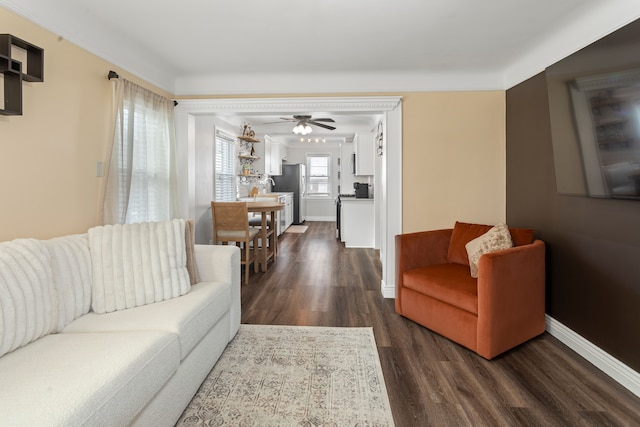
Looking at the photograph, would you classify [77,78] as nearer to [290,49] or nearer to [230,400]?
[290,49]

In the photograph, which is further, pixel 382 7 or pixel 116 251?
pixel 382 7

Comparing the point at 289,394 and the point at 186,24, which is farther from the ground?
the point at 186,24

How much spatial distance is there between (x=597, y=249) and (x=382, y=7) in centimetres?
221

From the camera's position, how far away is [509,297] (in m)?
2.30

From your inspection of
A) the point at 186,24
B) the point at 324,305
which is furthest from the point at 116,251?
the point at 324,305

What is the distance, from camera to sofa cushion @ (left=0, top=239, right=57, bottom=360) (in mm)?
1395

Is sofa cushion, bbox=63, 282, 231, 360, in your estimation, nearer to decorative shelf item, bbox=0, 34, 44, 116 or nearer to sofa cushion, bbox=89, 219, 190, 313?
sofa cushion, bbox=89, 219, 190, 313

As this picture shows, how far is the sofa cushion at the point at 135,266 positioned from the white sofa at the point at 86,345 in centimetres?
3

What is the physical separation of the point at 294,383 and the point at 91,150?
220 cm

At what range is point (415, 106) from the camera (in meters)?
3.49

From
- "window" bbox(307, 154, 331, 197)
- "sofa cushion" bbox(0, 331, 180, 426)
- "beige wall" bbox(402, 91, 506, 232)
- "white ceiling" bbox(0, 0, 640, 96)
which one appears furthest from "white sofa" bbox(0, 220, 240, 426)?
"window" bbox(307, 154, 331, 197)

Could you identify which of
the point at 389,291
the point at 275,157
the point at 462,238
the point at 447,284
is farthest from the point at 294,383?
the point at 275,157

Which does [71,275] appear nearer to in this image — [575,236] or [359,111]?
[359,111]

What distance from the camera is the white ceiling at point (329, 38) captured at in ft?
7.20
